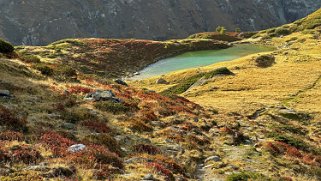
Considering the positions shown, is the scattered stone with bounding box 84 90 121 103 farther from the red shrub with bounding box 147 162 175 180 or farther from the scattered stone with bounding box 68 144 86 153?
the red shrub with bounding box 147 162 175 180

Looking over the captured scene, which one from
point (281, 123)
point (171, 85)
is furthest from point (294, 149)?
point (171, 85)

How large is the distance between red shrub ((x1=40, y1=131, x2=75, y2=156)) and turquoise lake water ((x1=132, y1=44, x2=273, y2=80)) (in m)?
73.5

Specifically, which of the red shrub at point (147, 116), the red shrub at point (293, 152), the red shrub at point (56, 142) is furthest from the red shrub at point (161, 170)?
the red shrub at point (293, 152)

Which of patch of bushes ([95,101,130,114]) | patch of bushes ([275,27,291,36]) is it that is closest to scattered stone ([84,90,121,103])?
patch of bushes ([95,101,130,114])

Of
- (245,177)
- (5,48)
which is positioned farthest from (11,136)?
(5,48)

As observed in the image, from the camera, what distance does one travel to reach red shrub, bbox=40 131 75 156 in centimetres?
1654

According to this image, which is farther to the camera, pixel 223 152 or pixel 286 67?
pixel 286 67

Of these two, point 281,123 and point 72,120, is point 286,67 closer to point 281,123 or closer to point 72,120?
point 281,123

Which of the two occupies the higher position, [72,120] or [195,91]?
[72,120]

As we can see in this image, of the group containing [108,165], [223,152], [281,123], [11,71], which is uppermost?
[11,71]

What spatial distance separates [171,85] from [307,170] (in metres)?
52.0

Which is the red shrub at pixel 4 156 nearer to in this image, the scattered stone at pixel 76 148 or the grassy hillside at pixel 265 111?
the scattered stone at pixel 76 148

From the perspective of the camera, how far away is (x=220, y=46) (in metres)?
146

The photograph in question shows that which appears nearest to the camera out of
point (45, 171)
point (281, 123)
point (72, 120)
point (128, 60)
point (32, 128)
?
point (45, 171)
